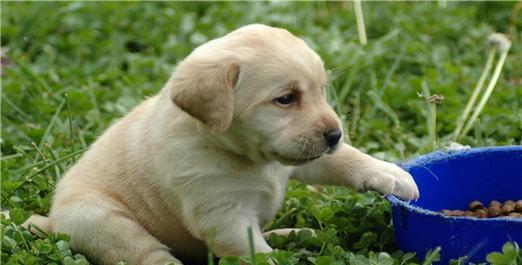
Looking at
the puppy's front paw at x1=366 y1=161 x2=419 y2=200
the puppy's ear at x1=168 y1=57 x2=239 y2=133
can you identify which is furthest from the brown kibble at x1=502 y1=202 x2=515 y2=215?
the puppy's ear at x1=168 y1=57 x2=239 y2=133

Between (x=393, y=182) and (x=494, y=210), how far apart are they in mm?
541

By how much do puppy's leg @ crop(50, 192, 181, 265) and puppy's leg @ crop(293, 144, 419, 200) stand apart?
73 cm

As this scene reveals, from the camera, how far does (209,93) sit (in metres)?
3.90

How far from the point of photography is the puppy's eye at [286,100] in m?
3.99

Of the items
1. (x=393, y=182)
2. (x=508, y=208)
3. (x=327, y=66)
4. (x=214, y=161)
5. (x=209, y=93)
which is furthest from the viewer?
(x=327, y=66)

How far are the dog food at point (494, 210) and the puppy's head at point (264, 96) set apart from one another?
2.75 ft

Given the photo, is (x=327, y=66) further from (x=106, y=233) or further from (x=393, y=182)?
(x=106, y=233)

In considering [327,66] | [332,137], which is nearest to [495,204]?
[332,137]

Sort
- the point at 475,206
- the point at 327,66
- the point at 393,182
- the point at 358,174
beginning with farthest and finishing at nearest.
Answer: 1. the point at 327,66
2. the point at 475,206
3. the point at 358,174
4. the point at 393,182

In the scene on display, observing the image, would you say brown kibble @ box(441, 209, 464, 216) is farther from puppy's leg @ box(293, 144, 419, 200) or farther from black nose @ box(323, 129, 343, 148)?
black nose @ box(323, 129, 343, 148)

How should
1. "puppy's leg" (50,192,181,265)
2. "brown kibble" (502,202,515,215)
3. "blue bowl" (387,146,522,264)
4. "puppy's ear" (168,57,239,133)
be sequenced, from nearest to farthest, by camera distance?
"puppy's ear" (168,57,239,133), "blue bowl" (387,146,522,264), "puppy's leg" (50,192,181,265), "brown kibble" (502,202,515,215)

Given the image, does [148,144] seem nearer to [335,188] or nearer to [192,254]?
[192,254]

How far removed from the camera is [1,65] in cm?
698

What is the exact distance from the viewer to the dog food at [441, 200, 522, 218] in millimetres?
4500
